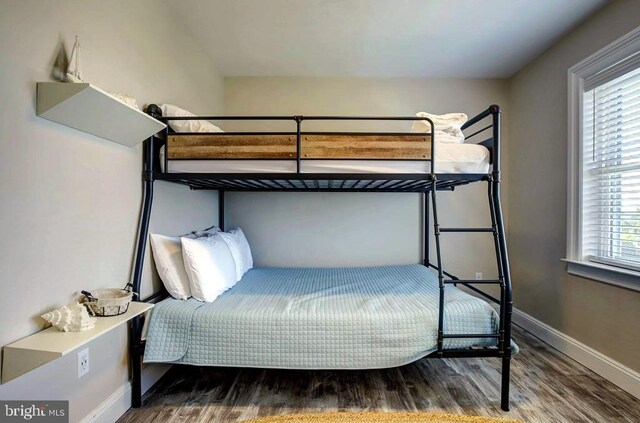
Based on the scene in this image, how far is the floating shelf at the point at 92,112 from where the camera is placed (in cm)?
114

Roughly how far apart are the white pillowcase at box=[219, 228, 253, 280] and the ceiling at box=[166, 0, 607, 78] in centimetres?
161

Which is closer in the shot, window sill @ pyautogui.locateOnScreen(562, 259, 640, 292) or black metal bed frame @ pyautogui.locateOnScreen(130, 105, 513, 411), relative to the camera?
black metal bed frame @ pyautogui.locateOnScreen(130, 105, 513, 411)

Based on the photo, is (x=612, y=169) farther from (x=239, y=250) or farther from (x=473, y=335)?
(x=239, y=250)

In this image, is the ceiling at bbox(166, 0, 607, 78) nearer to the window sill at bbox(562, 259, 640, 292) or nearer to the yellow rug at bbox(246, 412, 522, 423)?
the window sill at bbox(562, 259, 640, 292)

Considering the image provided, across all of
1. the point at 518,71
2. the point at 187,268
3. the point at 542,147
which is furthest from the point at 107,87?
the point at 518,71

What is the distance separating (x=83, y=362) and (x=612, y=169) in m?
3.32

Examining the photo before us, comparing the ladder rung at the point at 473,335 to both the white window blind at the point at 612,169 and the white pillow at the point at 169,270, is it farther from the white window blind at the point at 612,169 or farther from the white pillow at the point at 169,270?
the white pillow at the point at 169,270

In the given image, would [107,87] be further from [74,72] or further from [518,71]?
[518,71]

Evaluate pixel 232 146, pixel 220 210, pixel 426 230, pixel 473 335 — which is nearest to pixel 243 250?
pixel 220 210

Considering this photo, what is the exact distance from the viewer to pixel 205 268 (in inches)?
75.4

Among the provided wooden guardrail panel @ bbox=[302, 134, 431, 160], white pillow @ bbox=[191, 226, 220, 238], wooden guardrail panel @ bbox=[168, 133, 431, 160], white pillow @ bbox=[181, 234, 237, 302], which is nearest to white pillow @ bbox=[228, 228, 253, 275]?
white pillow @ bbox=[191, 226, 220, 238]

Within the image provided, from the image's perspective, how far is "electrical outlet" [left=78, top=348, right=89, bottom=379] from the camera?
1363 millimetres

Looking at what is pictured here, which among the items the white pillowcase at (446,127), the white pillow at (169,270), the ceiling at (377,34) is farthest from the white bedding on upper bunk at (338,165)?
the ceiling at (377,34)

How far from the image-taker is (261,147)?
185 cm
